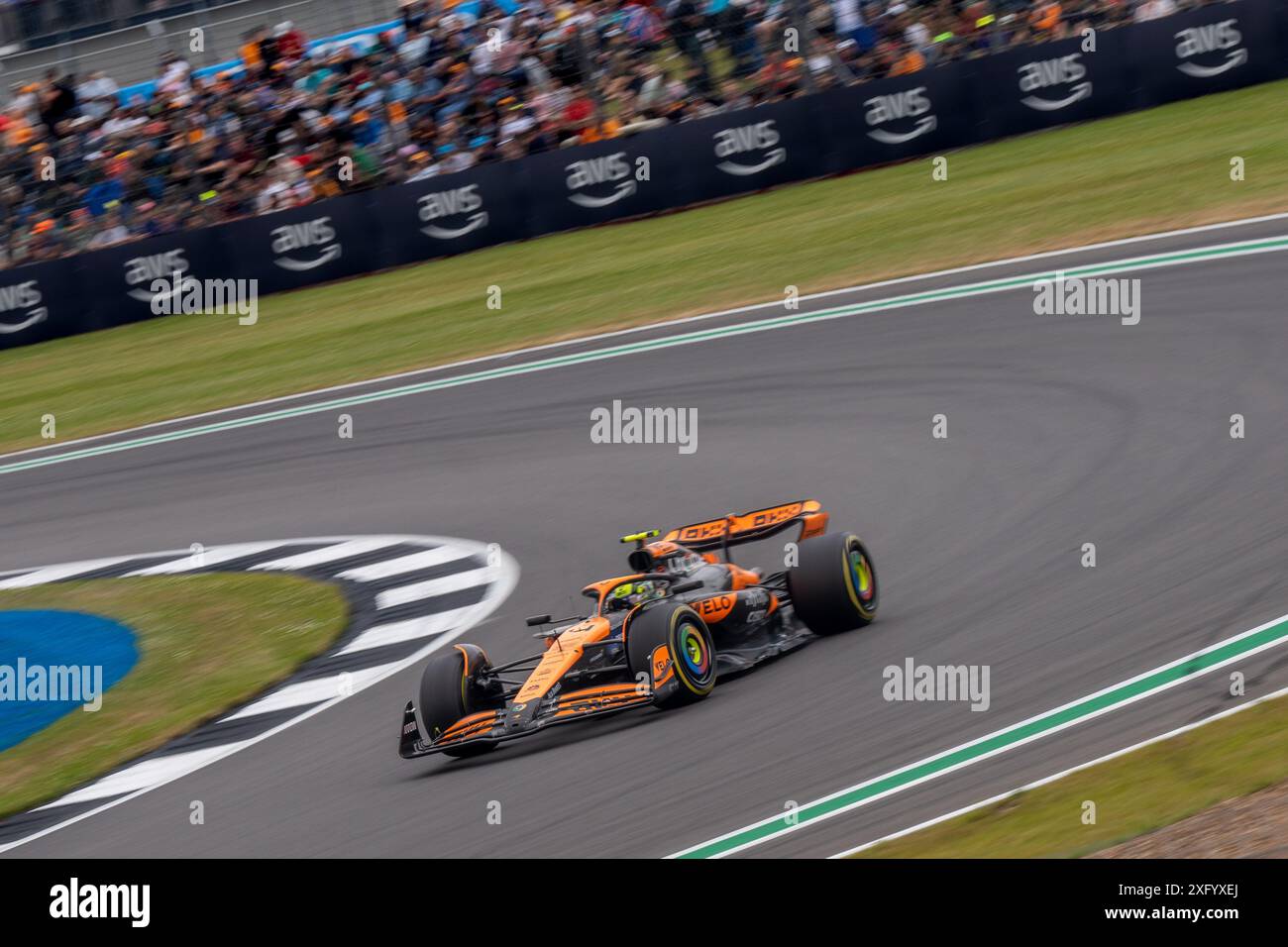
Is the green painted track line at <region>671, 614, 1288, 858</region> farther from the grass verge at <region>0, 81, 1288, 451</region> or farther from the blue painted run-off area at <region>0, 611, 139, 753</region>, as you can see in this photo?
the grass verge at <region>0, 81, 1288, 451</region>

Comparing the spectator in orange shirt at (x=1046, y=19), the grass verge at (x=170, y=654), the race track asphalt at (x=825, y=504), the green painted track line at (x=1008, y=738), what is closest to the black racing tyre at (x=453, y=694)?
the race track asphalt at (x=825, y=504)

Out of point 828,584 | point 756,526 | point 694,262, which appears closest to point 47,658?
point 756,526

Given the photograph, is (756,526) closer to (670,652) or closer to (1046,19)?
(670,652)

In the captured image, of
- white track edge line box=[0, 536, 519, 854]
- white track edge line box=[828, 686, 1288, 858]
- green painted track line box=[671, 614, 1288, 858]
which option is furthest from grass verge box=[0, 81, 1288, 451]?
white track edge line box=[828, 686, 1288, 858]

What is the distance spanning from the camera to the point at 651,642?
825cm

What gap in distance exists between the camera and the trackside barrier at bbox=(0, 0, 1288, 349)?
72.7 feet

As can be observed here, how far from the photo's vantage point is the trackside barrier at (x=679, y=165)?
873 inches

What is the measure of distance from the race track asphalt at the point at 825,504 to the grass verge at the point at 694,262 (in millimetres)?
1278

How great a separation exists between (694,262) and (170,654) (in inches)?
417

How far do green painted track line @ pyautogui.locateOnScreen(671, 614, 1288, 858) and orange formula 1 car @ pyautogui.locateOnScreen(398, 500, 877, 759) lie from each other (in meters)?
1.58
